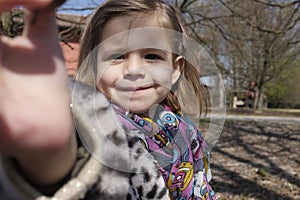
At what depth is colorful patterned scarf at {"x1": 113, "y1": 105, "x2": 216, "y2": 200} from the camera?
1.79 feet

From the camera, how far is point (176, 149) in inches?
23.5

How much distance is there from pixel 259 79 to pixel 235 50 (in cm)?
209

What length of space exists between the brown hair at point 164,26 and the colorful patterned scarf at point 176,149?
44 millimetres

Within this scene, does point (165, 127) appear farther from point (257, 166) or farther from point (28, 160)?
point (257, 166)

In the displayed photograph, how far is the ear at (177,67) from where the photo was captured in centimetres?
68

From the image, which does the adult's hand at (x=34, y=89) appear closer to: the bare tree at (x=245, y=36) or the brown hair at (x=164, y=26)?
the brown hair at (x=164, y=26)

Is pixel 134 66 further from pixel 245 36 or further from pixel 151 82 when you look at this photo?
pixel 245 36

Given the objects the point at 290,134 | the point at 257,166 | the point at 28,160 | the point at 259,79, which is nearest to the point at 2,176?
the point at 28,160

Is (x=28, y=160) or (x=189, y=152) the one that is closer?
(x=28, y=160)

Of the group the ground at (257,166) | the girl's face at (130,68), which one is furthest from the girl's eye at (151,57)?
the ground at (257,166)

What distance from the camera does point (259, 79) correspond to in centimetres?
973

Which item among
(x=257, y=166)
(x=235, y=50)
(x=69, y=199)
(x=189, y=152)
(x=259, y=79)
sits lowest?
(x=259, y=79)

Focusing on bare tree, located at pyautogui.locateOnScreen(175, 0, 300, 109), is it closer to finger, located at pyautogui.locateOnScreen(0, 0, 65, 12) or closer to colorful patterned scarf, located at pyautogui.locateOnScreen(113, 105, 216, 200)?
colorful patterned scarf, located at pyautogui.locateOnScreen(113, 105, 216, 200)

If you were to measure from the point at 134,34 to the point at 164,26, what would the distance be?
95 millimetres
